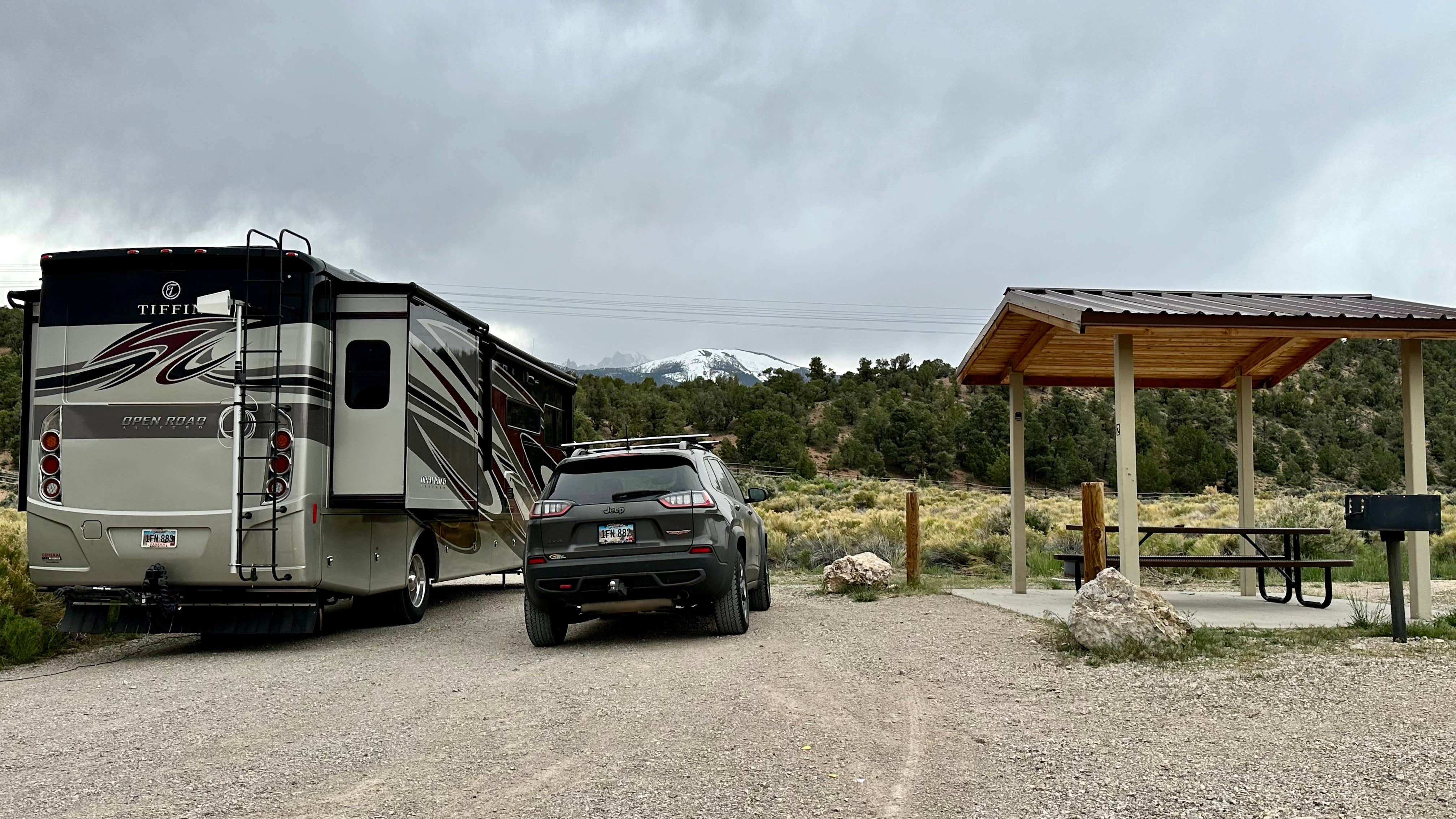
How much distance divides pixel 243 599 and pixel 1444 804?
851 centimetres

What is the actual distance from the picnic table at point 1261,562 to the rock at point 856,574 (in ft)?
7.25

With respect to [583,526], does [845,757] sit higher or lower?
lower

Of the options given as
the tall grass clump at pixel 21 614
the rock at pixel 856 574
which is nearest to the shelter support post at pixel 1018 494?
the rock at pixel 856 574

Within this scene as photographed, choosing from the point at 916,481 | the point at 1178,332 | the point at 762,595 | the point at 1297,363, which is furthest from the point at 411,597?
the point at 916,481

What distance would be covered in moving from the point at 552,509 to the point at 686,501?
111 centimetres

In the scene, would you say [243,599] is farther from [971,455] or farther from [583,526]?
[971,455]

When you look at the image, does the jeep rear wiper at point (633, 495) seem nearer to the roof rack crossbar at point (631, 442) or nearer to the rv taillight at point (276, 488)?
the roof rack crossbar at point (631, 442)

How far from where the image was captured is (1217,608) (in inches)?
442

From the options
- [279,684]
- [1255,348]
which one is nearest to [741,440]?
[1255,348]

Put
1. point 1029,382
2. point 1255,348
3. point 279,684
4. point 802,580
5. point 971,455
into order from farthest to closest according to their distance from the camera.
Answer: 1. point 971,455
2. point 802,580
3. point 1029,382
4. point 1255,348
5. point 279,684

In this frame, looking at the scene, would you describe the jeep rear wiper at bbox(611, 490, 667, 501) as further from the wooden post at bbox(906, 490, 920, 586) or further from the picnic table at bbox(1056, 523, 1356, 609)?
the wooden post at bbox(906, 490, 920, 586)

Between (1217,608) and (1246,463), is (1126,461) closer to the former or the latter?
(1217,608)

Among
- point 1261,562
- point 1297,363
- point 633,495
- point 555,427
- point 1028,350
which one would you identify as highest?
point 1028,350

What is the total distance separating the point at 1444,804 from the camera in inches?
171
